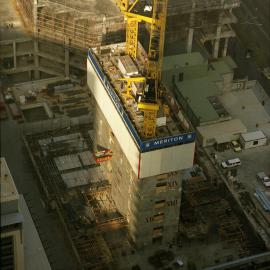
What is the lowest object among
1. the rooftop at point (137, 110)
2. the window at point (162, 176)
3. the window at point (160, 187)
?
the window at point (160, 187)

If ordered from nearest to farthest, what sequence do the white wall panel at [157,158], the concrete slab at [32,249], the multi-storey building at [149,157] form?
the white wall panel at [157,158] < the multi-storey building at [149,157] < the concrete slab at [32,249]

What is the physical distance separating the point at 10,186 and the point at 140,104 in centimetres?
3465

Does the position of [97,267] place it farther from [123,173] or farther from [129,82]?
[129,82]

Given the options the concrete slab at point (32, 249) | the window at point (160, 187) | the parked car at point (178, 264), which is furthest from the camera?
the parked car at point (178, 264)

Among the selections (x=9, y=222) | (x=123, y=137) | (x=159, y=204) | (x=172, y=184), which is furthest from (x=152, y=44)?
(x=9, y=222)

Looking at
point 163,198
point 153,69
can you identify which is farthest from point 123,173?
point 153,69

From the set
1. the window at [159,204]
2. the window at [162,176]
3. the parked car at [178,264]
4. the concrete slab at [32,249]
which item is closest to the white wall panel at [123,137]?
the window at [162,176]

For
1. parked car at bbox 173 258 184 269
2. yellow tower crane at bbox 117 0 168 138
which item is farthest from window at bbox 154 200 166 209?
yellow tower crane at bbox 117 0 168 138

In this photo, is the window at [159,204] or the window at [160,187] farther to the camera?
the window at [159,204]

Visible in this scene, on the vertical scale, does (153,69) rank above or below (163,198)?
above

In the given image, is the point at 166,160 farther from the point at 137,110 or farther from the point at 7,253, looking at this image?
the point at 7,253

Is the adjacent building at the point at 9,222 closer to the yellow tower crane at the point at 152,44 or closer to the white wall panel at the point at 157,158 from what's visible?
the white wall panel at the point at 157,158

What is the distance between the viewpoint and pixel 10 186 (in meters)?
169

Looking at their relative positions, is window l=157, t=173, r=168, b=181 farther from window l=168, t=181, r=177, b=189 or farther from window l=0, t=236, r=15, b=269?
window l=0, t=236, r=15, b=269
